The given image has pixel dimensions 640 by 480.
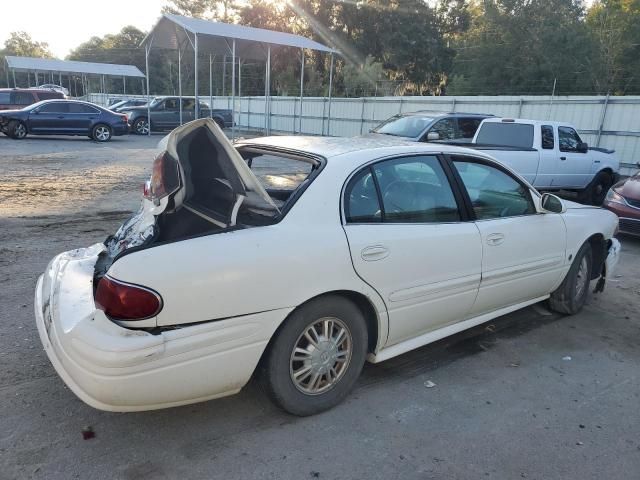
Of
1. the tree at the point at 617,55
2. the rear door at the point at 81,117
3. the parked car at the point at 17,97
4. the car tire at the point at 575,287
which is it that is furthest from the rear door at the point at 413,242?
the tree at the point at 617,55

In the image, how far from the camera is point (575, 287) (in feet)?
15.4

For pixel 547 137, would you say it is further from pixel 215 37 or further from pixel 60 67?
pixel 60 67

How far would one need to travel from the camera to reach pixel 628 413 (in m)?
3.26

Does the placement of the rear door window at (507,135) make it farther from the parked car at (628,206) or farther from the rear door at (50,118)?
the rear door at (50,118)

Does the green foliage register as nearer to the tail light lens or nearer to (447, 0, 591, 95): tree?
(447, 0, 591, 95): tree

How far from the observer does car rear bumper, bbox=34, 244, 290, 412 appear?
2406 mm

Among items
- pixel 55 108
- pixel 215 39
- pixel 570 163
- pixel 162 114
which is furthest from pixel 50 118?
pixel 570 163

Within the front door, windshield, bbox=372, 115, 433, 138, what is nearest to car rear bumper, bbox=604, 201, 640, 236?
windshield, bbox=372, 115, 433, 138

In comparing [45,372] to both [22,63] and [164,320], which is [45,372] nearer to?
[164,320]

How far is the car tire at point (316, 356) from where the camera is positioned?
9.29 feet

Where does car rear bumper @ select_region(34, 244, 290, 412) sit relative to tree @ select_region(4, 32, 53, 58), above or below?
below

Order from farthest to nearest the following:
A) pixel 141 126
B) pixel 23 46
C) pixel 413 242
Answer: pixel 23 46, pixel 141 126, pixel 413 242

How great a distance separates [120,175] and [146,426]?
33.1 feet

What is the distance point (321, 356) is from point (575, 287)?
112 inches
